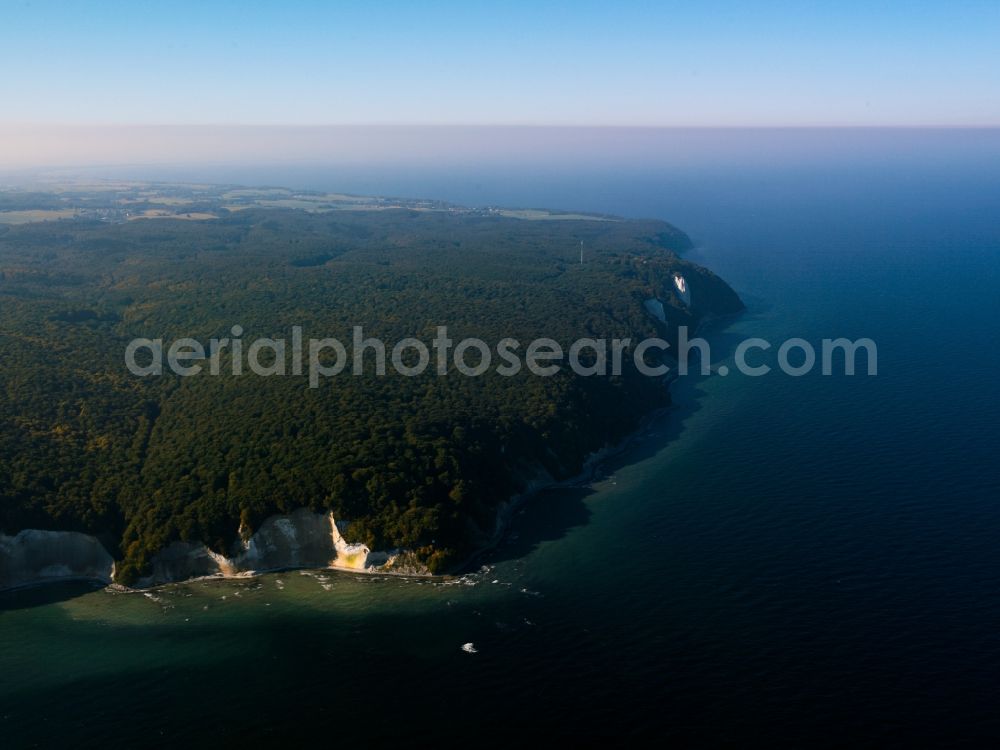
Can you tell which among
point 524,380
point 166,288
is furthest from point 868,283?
point 166,288

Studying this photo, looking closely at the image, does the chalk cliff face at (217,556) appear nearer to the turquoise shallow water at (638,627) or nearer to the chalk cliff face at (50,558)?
the chalk cliff face at (50,558)

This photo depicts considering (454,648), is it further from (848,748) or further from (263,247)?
(263,247)

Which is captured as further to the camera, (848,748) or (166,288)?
(166,288)

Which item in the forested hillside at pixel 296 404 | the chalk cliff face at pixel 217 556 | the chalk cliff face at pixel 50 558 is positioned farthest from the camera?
the forested hillside at pixel 296 404

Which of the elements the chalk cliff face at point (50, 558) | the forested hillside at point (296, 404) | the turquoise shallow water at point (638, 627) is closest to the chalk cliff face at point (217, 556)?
the chalk cliff face at point (50, 558)

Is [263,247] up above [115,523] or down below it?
above

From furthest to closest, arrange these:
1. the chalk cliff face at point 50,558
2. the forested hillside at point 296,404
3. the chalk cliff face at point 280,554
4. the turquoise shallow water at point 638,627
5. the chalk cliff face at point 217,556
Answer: the forested hillside at point 296,404, the chalk cliff face at point 280,554, the chalk cliff face at point 217,556, the chalk cliff face at point 50,558, the turquoise shallow water at point 638,627
